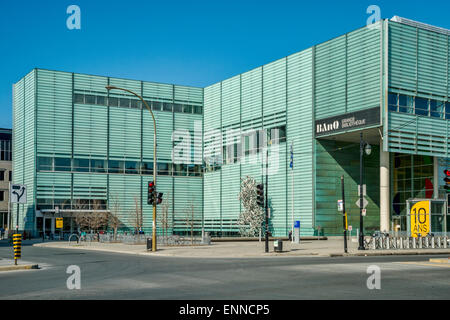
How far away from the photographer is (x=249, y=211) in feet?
206

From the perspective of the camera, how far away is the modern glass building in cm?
5047

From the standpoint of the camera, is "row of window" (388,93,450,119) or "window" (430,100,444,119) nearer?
"row of window" (388,93,450,119)

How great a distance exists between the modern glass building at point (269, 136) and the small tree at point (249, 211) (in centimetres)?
150

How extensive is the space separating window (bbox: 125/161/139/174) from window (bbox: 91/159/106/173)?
3.02m

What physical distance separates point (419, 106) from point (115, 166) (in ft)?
126

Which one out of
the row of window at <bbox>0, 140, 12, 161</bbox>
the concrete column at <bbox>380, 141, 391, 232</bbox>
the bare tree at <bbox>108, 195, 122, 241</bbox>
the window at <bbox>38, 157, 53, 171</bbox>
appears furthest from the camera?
the row of window at <bbox>0, 140, 12, 161</bbox>

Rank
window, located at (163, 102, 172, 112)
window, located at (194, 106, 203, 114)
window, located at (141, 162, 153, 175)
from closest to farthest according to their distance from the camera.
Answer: window, located at (141, 162, 153, 175)
window, located at (163, 102, 172, 112)
window, located at (194, 106, 203, 114)

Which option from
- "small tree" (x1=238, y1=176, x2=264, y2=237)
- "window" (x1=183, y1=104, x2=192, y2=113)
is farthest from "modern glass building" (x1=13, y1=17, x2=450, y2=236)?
"small tree" (x1=238, y1=176, x2=264, y2=237)

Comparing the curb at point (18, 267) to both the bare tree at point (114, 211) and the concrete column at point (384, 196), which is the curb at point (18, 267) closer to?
the concrete column at point (384, 196)

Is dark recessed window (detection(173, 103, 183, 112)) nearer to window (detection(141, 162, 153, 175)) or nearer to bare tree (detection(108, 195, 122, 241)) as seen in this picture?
window (detection(141, 162, 153, 175))
